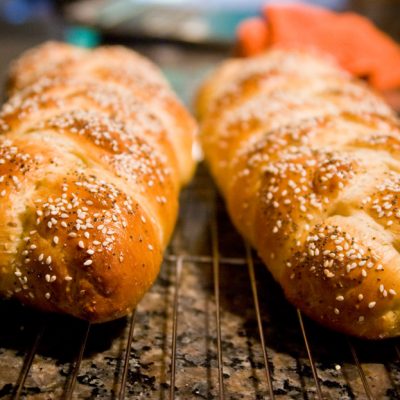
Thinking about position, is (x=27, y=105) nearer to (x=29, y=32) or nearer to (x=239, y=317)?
(x=239, y=317)

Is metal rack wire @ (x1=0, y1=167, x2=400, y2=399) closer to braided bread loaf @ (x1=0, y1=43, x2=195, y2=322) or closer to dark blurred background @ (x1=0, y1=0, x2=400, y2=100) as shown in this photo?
braided bread loaf @ (x1=0, y1=43, x2=195, y2=322)

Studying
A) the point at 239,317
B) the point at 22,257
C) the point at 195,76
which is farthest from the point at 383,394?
the point at 195,76

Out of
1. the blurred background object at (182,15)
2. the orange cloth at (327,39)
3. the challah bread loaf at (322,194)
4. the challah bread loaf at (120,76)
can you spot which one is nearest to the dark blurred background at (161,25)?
the blurred background object at (182,15)

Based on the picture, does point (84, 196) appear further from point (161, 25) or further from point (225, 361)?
point (161, 25)

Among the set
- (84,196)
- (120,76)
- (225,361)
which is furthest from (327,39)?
(225,361)

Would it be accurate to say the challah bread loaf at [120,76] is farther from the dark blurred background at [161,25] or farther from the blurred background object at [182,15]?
the blurred background object at [182,15]
